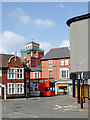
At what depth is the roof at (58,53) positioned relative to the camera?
52.0 metres

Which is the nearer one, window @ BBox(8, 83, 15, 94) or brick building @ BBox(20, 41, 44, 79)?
window @ BBox(8, 83, 15, 94)

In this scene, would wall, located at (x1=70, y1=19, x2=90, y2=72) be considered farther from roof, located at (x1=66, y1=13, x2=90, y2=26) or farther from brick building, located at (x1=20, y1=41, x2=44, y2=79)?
brick building, located at (x1=20, y1=41, x2=44, y2=79)

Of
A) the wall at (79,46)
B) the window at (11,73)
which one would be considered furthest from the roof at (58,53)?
the wall at (79,46)

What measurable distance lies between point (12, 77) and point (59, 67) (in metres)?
18.9

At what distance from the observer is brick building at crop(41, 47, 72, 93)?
5122cm

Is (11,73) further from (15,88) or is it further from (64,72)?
(64,72)

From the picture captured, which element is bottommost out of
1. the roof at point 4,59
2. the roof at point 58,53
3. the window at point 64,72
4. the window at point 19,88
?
the window at point 19,88

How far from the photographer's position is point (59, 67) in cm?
5244

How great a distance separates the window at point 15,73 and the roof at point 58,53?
17439 mm

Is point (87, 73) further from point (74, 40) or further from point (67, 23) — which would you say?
point (67, 23)

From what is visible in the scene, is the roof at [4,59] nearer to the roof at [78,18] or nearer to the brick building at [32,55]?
the roof at [78,18]

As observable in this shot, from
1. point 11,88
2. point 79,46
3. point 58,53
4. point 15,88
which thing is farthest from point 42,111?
point 58,53

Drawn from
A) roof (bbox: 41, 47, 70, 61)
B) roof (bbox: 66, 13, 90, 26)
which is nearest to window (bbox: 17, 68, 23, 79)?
roof (bbox: 66, 13, 90, 26)

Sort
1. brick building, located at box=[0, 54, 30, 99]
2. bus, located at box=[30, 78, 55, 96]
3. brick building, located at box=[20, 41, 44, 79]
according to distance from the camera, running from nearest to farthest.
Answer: brick building, located at box=[0, 54, 30, 99] < bus, located at box=[30, 78, 55, 96] < brick building, located at box=[20, 41, 44, 79]
